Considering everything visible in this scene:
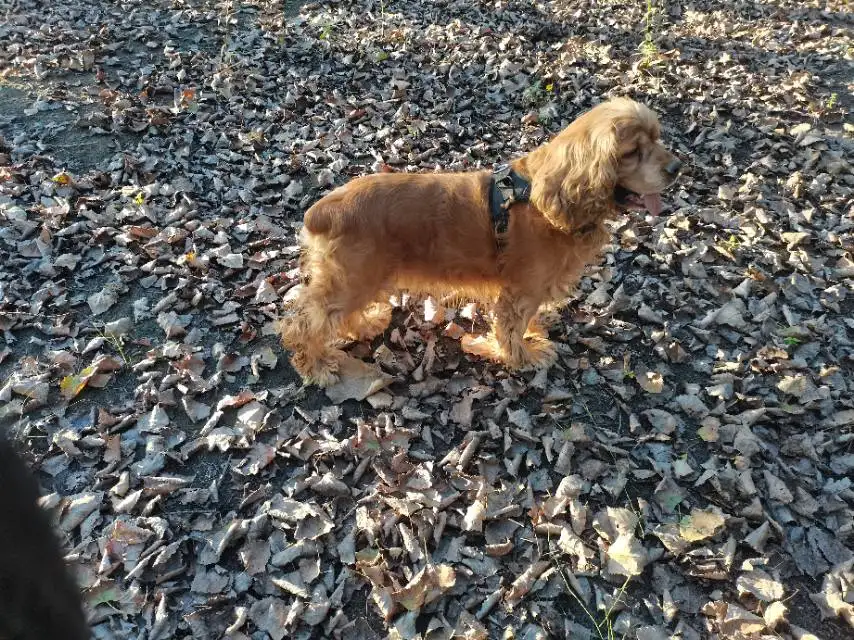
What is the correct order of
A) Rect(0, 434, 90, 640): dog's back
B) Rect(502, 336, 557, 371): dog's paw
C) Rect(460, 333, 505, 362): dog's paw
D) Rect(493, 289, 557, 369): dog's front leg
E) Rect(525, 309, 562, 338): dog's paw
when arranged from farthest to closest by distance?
Rect(525, 309, 562, 338): dog's paw, Rect(460, 333, 505, 362): dog's paw, Rect(502, 336, 557, 371): dog's paw, Rect(493, 289, 557, 369): dog's front leg, Rect(0, 434, 90, 640): dog's back

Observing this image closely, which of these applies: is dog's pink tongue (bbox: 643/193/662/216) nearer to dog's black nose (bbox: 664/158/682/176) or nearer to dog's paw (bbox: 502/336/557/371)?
dog's black nose (bbox: 664/158/682/176)

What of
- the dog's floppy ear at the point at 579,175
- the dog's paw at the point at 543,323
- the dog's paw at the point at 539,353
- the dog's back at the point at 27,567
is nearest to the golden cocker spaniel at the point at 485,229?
the dog's floppy ear at the point at 579,175

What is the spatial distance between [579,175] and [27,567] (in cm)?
341

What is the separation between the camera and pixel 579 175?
11.7ft

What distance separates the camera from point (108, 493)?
11.6 ft

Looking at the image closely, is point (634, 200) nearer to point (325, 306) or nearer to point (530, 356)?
point (530, 356)

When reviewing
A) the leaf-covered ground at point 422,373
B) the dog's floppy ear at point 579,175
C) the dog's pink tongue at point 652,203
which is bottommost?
the leaf-covered ground at point 422,373

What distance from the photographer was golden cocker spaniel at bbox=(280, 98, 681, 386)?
362 centimetres

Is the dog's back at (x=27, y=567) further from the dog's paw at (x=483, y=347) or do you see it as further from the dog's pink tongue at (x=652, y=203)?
the dog's pink tongue at (x=652, y=203)

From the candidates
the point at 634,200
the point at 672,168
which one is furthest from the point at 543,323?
the point at 672,168

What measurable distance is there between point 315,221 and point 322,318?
0.74 m

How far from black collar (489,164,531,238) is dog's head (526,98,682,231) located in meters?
0.08

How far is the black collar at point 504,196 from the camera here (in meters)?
3.81

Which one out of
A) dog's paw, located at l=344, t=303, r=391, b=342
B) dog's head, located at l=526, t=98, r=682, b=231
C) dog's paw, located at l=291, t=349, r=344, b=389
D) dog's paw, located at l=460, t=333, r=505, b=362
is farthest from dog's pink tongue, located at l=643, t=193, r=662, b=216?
dog's paw, located at l=291, t=349, r=344, b=389
